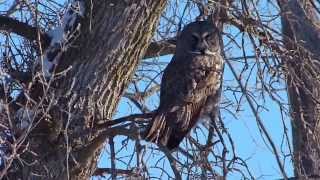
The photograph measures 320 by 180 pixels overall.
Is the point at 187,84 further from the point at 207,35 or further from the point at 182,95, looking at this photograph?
the point at 207,35

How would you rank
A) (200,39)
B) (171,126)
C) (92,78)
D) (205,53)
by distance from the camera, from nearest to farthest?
(171,126)
(92,78)
(205,53)
(200,39)

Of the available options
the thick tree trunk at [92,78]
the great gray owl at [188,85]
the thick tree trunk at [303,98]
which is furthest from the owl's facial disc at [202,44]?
the thick tree trunk at [303,98]

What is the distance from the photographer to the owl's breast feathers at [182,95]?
17.7 ft

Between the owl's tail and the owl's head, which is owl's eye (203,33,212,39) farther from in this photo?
the owl's tail

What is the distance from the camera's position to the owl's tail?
5316 mm

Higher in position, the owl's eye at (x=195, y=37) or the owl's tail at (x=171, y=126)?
the owl's eye at (x=195, y=37)

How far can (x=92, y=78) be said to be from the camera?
5.69m

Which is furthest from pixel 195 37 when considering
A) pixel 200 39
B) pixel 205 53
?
pixel 205 53

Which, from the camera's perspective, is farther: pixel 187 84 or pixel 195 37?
pixel 195 37

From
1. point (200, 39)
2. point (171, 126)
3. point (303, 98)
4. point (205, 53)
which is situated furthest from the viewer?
point (200, 39)

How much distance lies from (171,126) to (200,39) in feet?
3.39

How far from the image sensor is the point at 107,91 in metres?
5.77

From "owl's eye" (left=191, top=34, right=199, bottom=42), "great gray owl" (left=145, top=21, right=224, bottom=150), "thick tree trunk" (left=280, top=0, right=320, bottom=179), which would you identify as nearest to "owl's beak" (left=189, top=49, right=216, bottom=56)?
"great gray owl" (left=145, top=21, right=224, bottom=150)

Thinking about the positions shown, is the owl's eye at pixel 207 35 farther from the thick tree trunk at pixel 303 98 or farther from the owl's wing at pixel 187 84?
Result: the thick tree trunk at pixel 303 98
